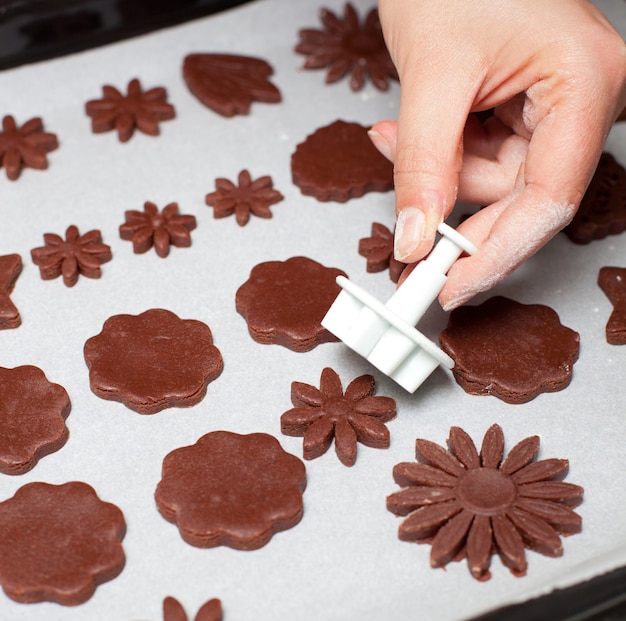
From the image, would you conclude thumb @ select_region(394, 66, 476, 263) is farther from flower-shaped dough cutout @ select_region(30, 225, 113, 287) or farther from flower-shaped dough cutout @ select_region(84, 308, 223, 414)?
flower-shaped dough cutout @ select_region(30, 225, 113, 287)

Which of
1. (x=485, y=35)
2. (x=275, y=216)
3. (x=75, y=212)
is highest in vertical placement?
(x=485, y=35)

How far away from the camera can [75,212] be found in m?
2.12

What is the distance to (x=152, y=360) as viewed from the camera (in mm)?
1790

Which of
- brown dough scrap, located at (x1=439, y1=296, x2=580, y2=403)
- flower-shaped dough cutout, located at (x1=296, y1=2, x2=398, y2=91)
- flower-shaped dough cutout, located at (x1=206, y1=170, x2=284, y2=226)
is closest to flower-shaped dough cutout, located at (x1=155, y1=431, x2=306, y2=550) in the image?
brown dough scrap, located at (x1=439, y1=296, x2=580, y2=403)

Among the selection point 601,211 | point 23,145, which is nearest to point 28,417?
point 23,145

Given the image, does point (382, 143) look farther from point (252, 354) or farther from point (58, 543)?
point (58, 543)

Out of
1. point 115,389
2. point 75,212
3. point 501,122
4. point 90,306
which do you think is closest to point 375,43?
point 501,122

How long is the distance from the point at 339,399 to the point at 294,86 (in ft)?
3.58

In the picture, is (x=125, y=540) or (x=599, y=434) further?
(x=599, y=434)

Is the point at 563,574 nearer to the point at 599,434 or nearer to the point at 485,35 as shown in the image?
the point at 599,434

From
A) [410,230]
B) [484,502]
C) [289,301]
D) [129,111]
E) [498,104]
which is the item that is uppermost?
[498,104]

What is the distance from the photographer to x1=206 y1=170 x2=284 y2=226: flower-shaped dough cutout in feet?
6.89

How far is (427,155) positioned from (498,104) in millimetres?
272

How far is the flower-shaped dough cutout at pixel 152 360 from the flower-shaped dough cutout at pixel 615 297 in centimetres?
83
